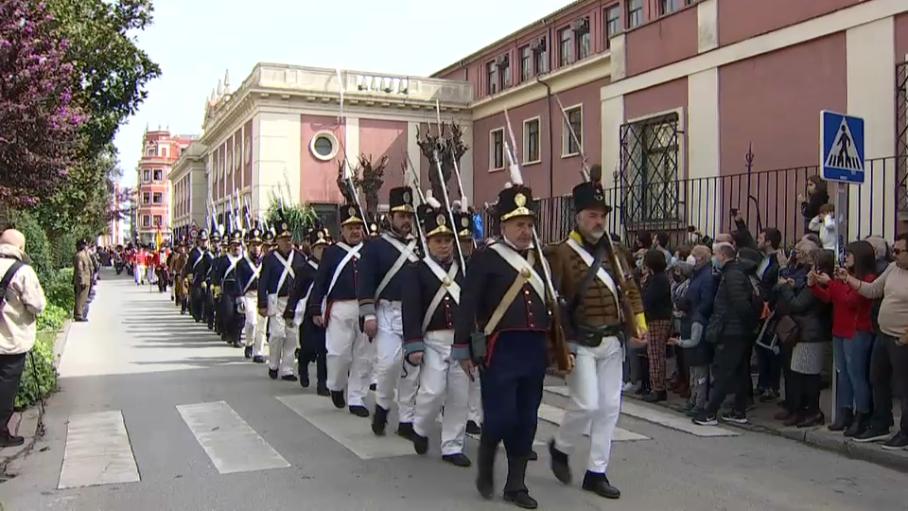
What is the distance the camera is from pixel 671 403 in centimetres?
1009

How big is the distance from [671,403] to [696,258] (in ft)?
5.70

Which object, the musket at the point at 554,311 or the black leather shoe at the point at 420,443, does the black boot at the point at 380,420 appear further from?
the musket at the point at 554,311

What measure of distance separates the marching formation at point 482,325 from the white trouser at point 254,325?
364 cm

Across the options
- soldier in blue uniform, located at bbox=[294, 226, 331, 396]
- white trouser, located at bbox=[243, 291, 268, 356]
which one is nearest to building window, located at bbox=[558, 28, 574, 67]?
white trouser, located at bbox=[243, 291, 268, 356]

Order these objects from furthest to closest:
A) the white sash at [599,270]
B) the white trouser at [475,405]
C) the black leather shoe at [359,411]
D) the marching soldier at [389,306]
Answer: the black leather shoe at [359,411], the marching soldier at [389,306], the white trouser at [475,405], the white sash at [599,270]

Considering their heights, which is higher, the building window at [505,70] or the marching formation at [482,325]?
the building window at [505,70]

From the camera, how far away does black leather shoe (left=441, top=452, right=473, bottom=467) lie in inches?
275

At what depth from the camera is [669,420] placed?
917 centimetres

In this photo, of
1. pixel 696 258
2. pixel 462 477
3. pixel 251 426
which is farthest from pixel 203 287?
pixel 462 477

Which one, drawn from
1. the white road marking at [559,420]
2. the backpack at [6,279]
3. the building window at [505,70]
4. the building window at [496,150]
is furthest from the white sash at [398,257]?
the building window at [505,70]

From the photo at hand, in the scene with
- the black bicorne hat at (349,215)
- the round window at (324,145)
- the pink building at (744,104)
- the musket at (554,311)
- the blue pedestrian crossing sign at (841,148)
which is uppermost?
the round window at (324,145)

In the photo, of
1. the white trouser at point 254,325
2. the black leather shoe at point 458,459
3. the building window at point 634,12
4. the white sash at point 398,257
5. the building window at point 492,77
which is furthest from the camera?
the building window at point 492,77

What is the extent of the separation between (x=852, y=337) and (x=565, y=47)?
1095 inches

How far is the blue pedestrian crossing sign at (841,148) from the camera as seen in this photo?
8180mm
